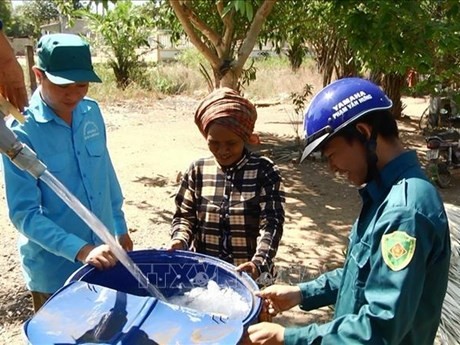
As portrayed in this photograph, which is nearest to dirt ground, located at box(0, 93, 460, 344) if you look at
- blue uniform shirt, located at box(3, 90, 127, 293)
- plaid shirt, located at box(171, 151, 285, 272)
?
blue uniform shirt, located at box(3, 90, 127, 293)

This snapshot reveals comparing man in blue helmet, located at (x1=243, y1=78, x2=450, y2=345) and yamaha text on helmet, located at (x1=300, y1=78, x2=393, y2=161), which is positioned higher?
yamaha text on helmet, located at (x1=300, y1=78, x2=393, y2=161)

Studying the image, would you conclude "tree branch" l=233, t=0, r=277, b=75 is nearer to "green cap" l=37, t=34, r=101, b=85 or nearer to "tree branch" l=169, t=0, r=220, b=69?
"tree branch" l=169, t=0, r=220, b=69

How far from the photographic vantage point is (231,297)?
1.59 metres

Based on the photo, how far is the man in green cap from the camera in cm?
174

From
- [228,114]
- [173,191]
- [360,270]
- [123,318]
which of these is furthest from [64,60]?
[173,191]

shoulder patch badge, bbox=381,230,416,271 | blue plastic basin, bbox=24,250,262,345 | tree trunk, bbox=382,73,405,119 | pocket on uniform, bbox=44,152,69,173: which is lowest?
tree trunk, bbox=382,73,405,119

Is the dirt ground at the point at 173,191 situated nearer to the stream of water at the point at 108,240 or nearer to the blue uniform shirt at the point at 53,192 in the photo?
the blue uniform shirt at the point at 53,192

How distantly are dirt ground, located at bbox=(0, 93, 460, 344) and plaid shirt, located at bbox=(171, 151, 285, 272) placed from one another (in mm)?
1541

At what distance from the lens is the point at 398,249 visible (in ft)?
3.75

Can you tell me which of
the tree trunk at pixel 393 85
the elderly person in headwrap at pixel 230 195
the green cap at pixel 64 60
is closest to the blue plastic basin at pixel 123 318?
the elderly person in headwrap at pixel 230 195

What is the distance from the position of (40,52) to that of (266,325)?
1.24m

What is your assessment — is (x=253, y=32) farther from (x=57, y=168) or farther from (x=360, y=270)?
(x=360, y=270)

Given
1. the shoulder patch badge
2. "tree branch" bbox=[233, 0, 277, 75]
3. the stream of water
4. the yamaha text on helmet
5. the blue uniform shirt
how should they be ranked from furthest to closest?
"tree branch" bbox=[233, 0, 277, 75] < the blue uniform shirt < the stream of water < the yamaha text on helmet < the shoulder patch badge

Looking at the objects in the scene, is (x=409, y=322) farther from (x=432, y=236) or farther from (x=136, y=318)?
(x=136, y=318)
